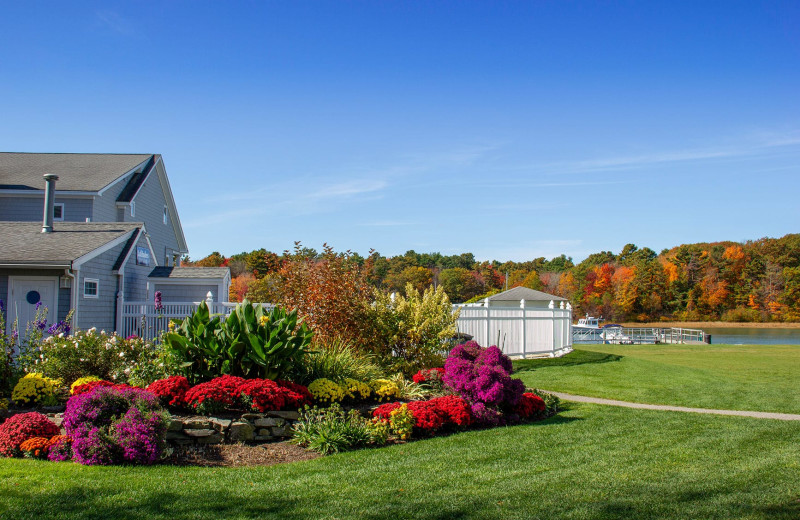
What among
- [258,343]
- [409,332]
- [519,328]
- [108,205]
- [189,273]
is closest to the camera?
[258,343]

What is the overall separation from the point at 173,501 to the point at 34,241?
14045 mm

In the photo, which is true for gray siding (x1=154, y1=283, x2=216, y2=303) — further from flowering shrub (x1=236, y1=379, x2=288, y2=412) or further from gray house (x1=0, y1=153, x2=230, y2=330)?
flowering shrub (x1=236, y1=379, x2=288, y2=412)

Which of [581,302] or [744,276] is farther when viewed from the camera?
[581,302]

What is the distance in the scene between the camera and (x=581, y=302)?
2830 inches

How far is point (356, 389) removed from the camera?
8.36 m

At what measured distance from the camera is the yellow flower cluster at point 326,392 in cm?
794

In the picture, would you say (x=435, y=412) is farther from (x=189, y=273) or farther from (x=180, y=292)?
(x=180, y=292)

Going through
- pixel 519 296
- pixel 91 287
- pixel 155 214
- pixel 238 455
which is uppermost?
→ pixel 155 214

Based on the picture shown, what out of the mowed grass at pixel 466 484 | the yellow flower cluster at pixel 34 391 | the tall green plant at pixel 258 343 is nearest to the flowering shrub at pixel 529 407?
the mowed grass at pixel 466 484

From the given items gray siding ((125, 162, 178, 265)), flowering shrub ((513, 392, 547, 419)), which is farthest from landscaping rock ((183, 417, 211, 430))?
gray siding ((125, 162, 178, 265))

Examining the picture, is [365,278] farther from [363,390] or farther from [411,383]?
[363,390]

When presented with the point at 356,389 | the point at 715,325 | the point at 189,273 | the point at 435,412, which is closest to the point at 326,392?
the point at 356,389

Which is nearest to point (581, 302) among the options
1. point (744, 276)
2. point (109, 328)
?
point (744, 276)

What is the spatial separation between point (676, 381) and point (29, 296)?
A: 605 inches
